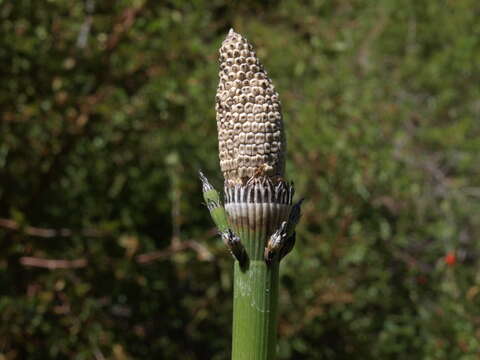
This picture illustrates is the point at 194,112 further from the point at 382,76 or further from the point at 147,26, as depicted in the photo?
the point at 382,76

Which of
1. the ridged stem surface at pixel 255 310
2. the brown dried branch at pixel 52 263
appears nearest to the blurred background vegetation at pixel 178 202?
the brown dried branch at pixel 52 263

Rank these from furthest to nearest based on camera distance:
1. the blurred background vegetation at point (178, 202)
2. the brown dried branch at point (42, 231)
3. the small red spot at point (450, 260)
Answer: the small red spot at point (450, 260), the blurred background vegetation at point (178, 202), the brown dried branch at point (42, 231)

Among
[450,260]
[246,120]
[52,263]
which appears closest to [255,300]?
[246,120]

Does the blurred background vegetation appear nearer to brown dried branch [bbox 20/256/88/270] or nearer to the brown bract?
brown dried branch [bbox 20/256/88/270]

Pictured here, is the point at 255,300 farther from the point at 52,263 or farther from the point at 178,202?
the point at 178,202

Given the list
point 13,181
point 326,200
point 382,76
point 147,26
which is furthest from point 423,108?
point 13,181

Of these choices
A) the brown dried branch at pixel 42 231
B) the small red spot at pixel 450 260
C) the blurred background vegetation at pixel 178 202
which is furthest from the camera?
the small red spot at pixel 450 260

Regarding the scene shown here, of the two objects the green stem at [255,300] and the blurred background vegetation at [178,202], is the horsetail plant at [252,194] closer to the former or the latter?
the green stem at [255,300]
